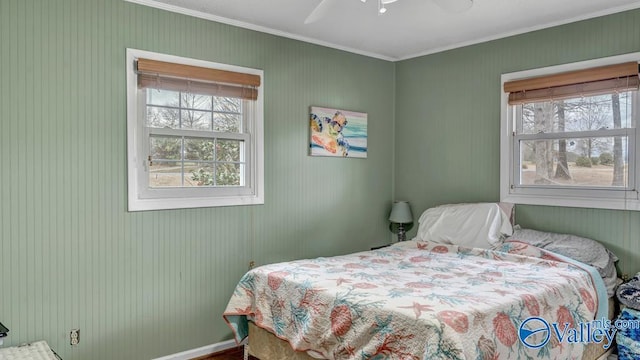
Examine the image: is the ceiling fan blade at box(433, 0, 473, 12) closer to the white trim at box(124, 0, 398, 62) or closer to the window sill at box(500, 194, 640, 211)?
the white trim at box(124, 0, 398, 62)

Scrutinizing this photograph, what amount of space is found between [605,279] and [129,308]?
10.2ft

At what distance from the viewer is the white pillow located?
3533 mm

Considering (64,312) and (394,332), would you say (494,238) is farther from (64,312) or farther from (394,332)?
(64,312)

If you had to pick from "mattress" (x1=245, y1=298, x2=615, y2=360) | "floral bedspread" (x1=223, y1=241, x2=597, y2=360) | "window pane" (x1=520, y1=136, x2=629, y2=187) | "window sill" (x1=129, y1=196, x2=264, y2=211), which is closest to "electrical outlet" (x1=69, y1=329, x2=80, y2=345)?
"window sill" (x1=129, y1=196, x2=264, y2=211)

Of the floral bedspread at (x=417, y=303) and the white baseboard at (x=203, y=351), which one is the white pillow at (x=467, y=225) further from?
the white baseboard at (x=203, y=351)

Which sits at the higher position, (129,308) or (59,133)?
(59,133)

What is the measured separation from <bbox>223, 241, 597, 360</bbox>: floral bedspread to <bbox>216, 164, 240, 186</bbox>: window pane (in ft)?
2.88

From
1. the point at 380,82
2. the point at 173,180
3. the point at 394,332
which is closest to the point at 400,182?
the point at 380,82

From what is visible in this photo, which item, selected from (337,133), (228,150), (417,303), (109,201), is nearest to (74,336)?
(109,201)

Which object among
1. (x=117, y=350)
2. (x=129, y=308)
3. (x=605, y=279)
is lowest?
(x=117, y=350)

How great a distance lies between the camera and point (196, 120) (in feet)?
10.8

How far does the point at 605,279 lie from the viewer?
3.01 m

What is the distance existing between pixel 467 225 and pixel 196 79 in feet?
7.69

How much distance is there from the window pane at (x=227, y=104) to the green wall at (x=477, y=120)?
1.75 meters
